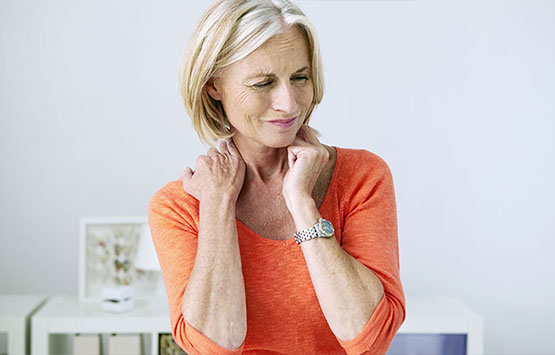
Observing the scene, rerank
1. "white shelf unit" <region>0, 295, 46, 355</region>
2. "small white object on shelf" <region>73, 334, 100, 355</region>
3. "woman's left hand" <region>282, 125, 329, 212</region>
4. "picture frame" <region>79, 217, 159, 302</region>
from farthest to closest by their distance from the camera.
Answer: "picture frame" <region>79, 217, 159, 302</region> < "small white object on shelf" <region>73, 334, 100, 355</region> < "white shelf unit" <region>0, 295, 46, 355</region> < "woman's left hand" <region>282, 125, 329, 212</region>

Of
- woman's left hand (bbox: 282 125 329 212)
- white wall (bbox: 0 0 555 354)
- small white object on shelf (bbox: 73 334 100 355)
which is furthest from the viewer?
white wall (bbox: 0 0 555 354)

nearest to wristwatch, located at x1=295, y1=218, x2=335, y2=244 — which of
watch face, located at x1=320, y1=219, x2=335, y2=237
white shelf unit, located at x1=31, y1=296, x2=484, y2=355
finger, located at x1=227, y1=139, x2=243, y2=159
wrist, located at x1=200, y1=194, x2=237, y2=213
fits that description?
watch face, located at x1=320, y1=219, x2=335, y2=237

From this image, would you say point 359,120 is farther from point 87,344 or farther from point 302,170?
point 302,170

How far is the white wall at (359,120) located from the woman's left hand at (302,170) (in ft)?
6.15

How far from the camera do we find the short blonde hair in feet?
3.86

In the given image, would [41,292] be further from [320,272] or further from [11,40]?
[320,272]

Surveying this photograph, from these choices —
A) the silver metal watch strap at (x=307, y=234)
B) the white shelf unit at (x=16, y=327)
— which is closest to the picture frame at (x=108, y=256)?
the white shelf unit at (x=16, y=327)

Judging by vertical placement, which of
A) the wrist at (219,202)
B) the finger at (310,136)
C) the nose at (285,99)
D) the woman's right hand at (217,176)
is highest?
the nose at (285,99)

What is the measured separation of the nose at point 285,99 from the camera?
3.90 ft

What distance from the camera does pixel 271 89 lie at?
3.98ft

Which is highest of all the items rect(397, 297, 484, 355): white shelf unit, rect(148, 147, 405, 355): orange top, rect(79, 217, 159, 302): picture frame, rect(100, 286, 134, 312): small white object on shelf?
rect(148, 147, 405, 355): orange top

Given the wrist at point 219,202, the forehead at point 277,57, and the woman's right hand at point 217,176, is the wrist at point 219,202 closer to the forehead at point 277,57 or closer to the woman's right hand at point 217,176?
the woman's right hand at point 217,176

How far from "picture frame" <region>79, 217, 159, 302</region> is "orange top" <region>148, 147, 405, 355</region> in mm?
1704

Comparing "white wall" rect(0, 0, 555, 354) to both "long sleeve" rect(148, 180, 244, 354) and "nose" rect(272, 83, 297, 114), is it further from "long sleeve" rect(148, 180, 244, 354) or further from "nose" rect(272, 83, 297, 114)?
"nose" rect(272, 83, 297, 114)
